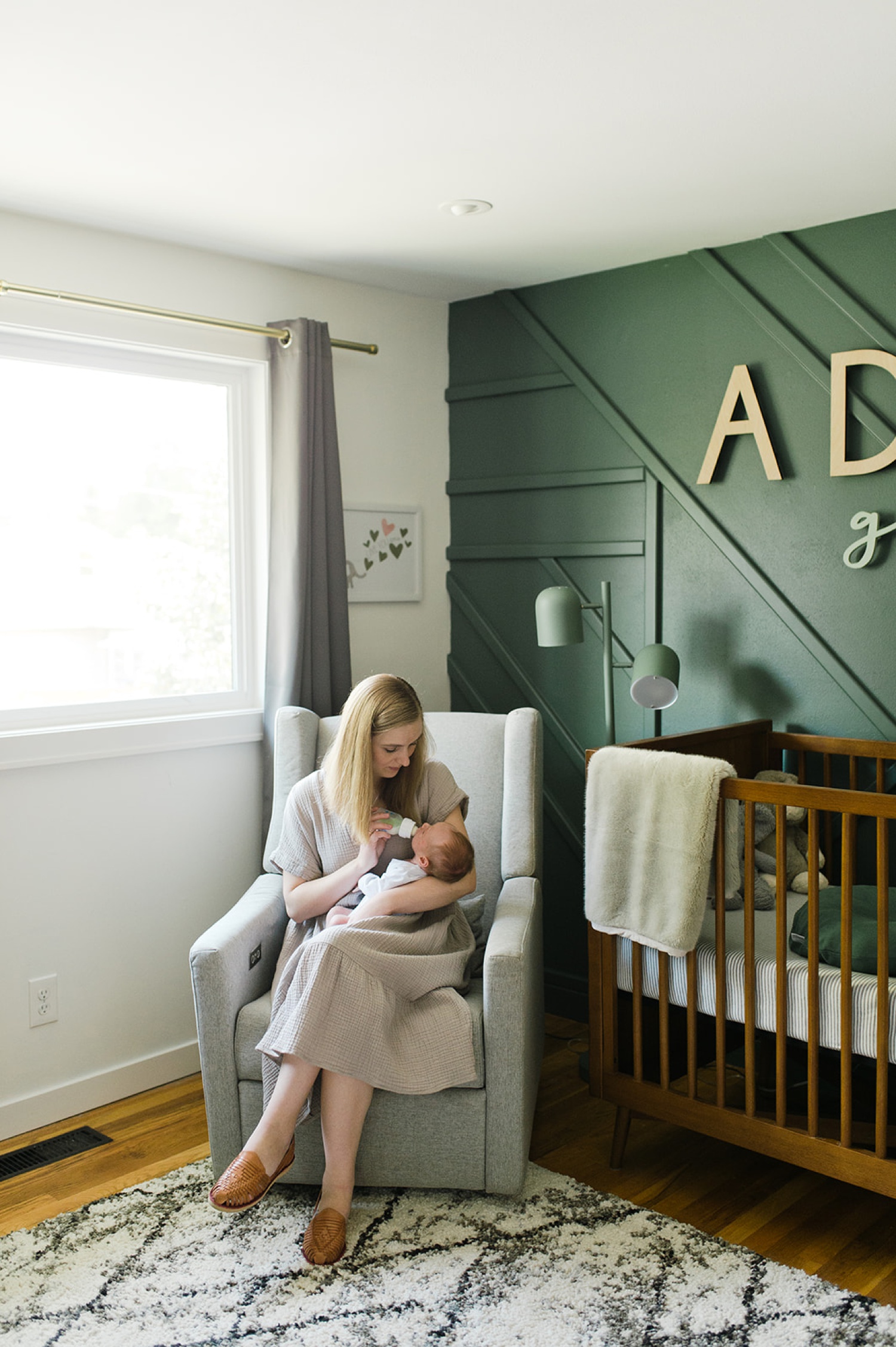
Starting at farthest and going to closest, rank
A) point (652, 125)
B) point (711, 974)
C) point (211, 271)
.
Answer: point (211, 271)
point (711, 974)
point (652, 125)

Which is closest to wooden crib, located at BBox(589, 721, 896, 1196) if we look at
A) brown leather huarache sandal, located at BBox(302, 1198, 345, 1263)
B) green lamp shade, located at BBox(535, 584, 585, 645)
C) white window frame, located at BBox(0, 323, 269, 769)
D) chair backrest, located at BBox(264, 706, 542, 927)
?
chair backrest, located at BBox(264, 706, 542, 927)

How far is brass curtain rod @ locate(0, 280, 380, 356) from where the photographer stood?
2717mm

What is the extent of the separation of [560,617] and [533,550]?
23.6 inches

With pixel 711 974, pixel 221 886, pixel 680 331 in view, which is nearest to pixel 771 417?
pixel 680 331

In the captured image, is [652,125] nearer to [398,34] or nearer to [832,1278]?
[398,34]

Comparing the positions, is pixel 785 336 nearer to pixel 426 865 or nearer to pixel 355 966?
pixel 426 865

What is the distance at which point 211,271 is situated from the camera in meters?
3.12

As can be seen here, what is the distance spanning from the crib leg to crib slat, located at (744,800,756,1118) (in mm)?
309

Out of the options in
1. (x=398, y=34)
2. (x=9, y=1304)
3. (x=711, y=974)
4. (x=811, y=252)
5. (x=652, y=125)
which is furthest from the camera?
(x=811, y=252)

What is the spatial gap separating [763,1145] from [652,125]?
2073mm

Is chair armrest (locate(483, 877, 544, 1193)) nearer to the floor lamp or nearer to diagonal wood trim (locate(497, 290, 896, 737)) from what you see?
the floor lamp

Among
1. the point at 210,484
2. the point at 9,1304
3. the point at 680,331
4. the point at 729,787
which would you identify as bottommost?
the point at 9,1304

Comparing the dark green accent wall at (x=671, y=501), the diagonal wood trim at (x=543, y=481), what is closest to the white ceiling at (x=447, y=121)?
the dark green accent wall at (x=671, y=501)

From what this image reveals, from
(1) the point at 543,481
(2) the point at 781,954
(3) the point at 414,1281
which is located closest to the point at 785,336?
(1) the point at 543,481
